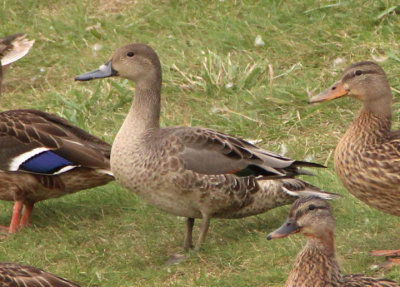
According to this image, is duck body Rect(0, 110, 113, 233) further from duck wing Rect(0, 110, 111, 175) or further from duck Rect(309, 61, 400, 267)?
duck Rect(309, 61, 400, 267)

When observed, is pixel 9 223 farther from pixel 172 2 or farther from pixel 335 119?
pixel 172 2

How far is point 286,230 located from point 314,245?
17 cm

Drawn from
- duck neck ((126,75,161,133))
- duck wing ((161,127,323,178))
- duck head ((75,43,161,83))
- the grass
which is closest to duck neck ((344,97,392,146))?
duck wing ((161,127,323,178))

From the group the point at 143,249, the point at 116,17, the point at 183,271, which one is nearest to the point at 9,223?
the point at 143,249

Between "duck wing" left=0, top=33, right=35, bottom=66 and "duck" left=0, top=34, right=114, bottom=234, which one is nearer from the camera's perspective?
"duck" left=0, top=34, right=114, bottom=234

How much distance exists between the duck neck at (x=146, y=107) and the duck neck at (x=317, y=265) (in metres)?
1.58

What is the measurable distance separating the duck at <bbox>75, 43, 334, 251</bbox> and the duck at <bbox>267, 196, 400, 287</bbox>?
1096 millimetres

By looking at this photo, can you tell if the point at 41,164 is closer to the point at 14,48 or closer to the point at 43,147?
the point at 43,147

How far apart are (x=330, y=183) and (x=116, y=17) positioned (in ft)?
12.3

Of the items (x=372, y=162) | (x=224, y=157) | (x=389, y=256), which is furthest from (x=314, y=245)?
(x=224, y=157)

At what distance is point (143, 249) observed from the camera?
589 centimetres

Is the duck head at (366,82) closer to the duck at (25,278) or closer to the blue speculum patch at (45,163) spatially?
the blue speculum patch at (45,163)

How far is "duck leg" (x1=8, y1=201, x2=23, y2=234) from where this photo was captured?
6258 mm

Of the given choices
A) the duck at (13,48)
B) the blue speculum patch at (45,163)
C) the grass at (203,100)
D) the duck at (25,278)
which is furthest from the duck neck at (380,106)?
the duck at (13,48)
